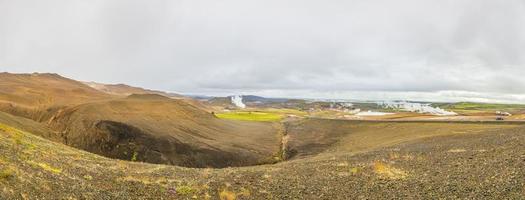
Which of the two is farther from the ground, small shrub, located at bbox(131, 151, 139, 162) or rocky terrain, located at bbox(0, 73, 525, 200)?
rocky terrain, located at bbox(0, 73, 525, 200)

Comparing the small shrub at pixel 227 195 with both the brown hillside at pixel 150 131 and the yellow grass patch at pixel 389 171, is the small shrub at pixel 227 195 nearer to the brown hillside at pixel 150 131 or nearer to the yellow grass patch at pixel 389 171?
the yellow grass patch at pixel 389 171

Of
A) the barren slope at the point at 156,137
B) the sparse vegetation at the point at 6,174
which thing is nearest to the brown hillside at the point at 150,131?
the barren slope at the point at 156,137

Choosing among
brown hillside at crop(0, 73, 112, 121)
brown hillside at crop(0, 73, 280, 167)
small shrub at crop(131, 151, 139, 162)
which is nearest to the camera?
small shrub at crop(131, 151, 139, 162)

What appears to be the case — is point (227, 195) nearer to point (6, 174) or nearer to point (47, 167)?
point (47, 167)

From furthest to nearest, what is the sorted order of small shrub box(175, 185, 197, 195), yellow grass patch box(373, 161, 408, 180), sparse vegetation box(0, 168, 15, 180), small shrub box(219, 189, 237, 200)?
1. yellow grass patch box(373, 161, 408, 180)
2. small shrub box(175, 185, 197, 195)
3. small shrub box(219, 189, 237, 200)
4. sparse vegetation box(0, 168, 15, 180)

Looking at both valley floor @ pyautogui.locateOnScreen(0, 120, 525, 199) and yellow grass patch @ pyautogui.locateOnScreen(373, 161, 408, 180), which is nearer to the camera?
valley floor @ pyautogui.locateOnScreen(0, 120, 525, 199)

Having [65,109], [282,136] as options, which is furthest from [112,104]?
[282,136]

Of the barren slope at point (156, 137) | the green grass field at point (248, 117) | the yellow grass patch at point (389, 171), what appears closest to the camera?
the yellow grass patch at point (389, 171)

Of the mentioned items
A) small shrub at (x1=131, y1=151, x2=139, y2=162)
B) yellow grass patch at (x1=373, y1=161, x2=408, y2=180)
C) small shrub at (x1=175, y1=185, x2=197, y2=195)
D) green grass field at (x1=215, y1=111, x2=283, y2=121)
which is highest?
yellow grass patch at (x1=373, y1=161, x2=408, y2=180)

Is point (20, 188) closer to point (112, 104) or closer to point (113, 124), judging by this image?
point (113, 124)

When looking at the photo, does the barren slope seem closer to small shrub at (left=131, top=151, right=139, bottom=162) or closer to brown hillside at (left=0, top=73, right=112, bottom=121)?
small shrub at (left=131, top=151, right=139, bottom=162)

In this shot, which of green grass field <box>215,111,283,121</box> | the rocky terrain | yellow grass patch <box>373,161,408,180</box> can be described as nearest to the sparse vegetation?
the rocky terrain
